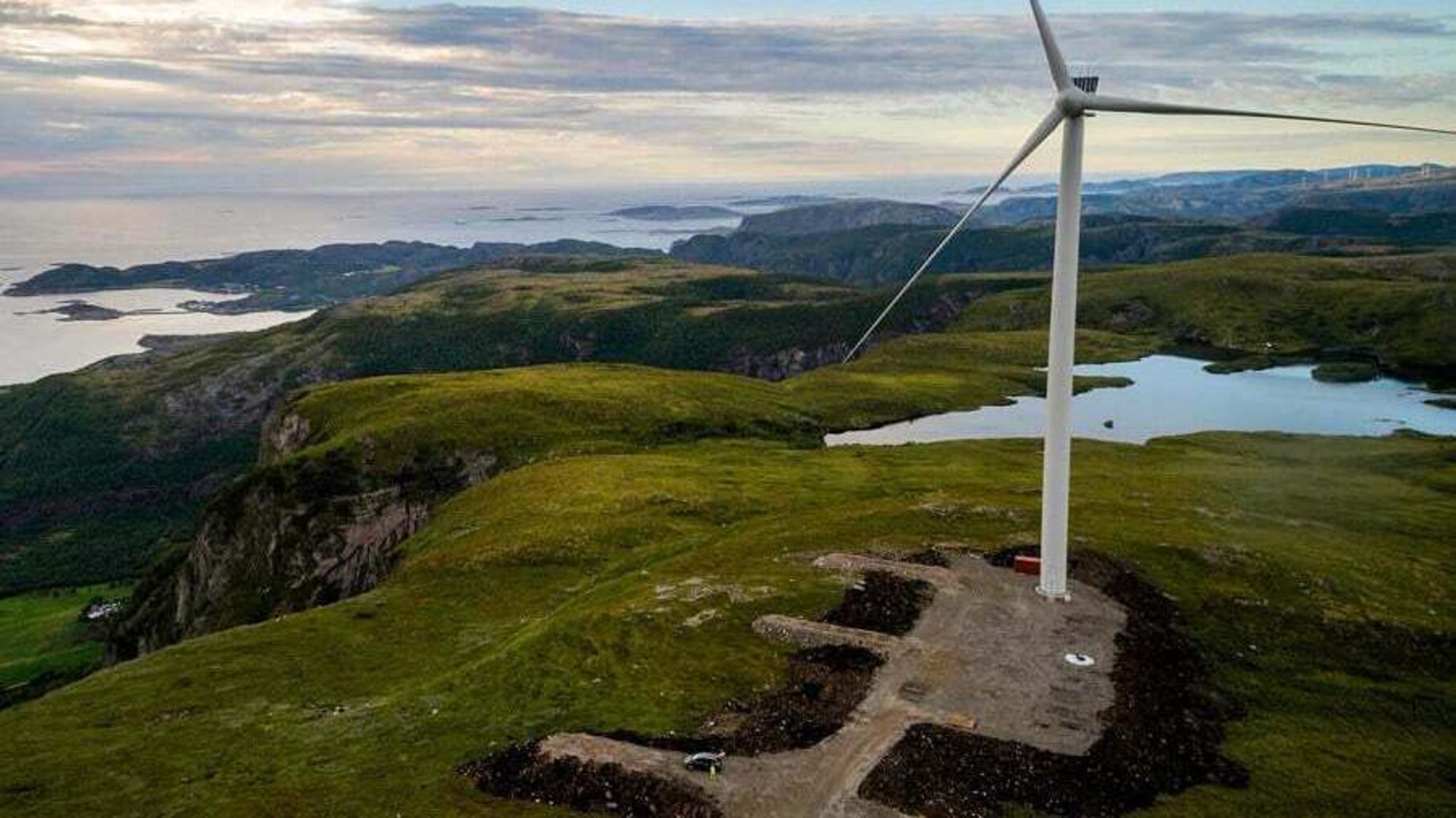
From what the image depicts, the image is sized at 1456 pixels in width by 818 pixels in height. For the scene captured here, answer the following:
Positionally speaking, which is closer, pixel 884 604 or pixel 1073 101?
pixel 1073 101

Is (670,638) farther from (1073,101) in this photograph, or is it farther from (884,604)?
(1073,101)

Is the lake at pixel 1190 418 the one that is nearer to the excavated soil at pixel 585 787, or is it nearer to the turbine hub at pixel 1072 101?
the turbine hub at pixel 1072 101

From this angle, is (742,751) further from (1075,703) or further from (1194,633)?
(1194,633)

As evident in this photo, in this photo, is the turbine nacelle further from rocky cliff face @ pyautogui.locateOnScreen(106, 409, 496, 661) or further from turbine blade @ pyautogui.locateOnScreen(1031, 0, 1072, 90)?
rocky cliff face @ pyautogui.locateOnScreen(106, 409, 496, 661)

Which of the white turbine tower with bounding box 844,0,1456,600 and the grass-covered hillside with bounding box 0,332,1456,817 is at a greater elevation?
the white turbine tower with bounding box 844,0,1456,600

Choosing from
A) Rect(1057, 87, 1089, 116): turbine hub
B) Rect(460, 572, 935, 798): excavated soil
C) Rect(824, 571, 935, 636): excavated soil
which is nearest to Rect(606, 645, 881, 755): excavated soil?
Rect(460, 572, 935, 798): excavated soil

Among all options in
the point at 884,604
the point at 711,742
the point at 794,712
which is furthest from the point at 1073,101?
the point at 711,742
